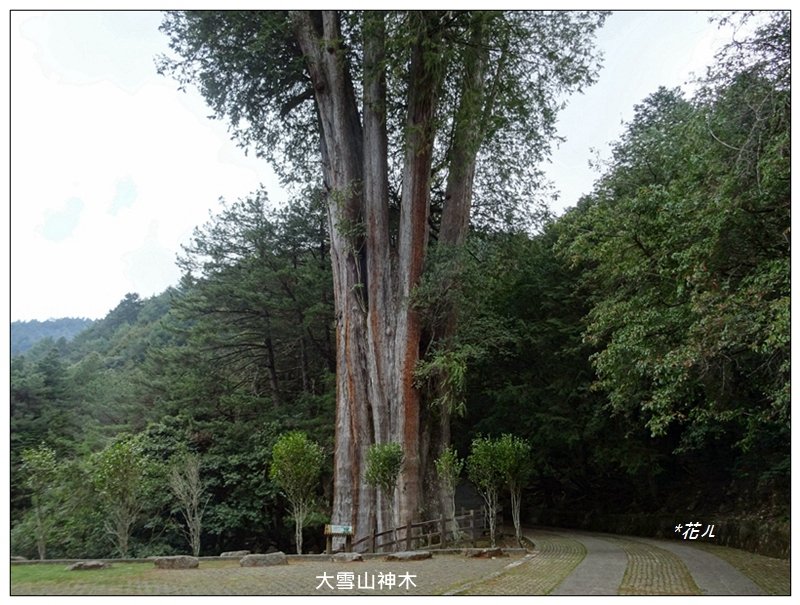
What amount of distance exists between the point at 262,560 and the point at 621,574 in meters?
4.18

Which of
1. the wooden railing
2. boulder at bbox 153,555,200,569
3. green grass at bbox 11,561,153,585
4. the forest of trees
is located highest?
the forest of trees

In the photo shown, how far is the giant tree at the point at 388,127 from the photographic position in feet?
34.8

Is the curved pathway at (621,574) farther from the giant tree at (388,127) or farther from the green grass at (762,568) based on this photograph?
the giant tree at (388,127)

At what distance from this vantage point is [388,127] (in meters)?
12.4

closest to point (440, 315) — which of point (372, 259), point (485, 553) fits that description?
point (372, 259)

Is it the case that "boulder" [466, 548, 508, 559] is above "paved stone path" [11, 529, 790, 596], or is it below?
below

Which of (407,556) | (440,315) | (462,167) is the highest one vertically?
(462,167)

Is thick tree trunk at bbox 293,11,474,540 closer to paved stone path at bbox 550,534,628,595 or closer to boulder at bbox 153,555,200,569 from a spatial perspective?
paved stone path at bbox 550,534,628,595

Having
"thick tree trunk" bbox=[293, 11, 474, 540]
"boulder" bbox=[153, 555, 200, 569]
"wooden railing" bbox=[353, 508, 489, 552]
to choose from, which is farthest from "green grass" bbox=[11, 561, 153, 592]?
"thick tree trunk" bbox=[293, 11, 474, 540]

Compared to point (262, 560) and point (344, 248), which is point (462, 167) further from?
point (262, 560)

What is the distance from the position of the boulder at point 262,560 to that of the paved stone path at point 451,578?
0.14 m

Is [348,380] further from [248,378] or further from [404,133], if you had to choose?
[248,378]

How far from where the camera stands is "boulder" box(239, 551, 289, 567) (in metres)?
7.64

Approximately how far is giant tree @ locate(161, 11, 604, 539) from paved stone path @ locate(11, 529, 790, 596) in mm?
2804
